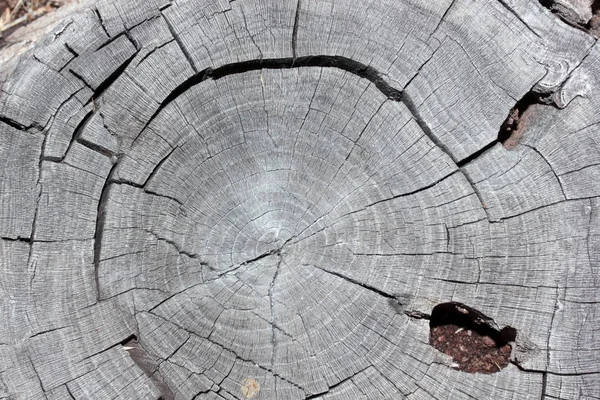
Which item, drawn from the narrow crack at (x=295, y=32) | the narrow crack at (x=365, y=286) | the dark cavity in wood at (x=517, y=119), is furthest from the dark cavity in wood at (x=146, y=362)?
the dark cavity in wood at (x=517, y=119)

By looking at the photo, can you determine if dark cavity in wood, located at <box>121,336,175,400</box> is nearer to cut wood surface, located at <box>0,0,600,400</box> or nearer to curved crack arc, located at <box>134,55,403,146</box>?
cut wood surface, located at <box>0,0,600,400</box>

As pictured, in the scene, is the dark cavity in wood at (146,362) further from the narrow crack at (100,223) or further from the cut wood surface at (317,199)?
the narrow crack at (100,223)

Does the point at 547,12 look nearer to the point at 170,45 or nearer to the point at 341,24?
the point at 341,24

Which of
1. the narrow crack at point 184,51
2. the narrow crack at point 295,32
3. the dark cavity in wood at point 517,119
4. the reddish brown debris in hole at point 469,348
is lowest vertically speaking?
the reddish brown debris in hole at point 469,348

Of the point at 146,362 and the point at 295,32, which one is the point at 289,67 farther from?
the point at 146,362

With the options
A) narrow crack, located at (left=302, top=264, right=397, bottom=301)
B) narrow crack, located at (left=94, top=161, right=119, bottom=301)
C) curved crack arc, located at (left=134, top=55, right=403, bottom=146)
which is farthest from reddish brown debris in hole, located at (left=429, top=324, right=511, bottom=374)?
narrow crack, located at (left=94, top=161, right=119, bottom=301)

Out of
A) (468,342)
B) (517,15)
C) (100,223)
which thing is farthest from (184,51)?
(468,342)
